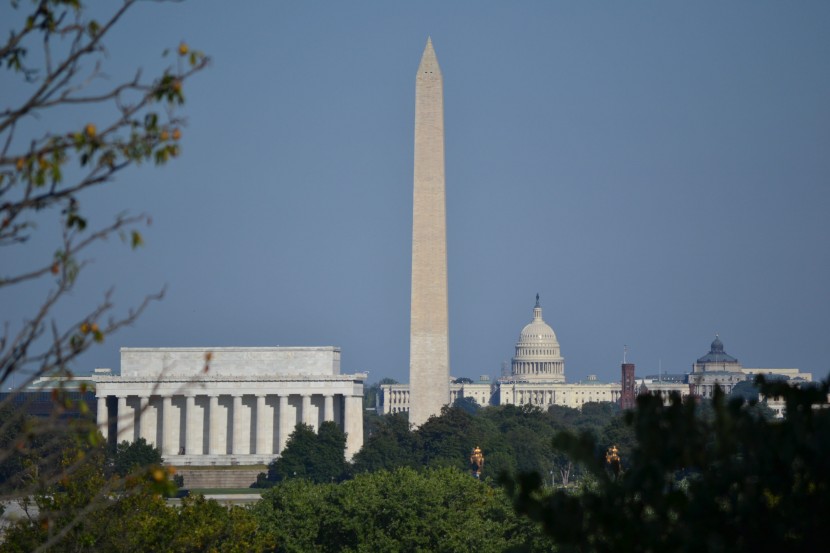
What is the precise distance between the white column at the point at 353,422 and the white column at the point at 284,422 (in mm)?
4423

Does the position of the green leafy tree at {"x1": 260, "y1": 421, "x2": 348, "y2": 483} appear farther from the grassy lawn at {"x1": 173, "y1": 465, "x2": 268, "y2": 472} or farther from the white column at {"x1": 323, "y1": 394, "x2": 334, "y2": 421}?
the white column at {"x1": 323, "y1": 394, "x2": 334, "y2": 421}

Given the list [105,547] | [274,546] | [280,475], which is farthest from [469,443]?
[105,547]

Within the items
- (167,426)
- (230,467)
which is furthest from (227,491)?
(167,426)

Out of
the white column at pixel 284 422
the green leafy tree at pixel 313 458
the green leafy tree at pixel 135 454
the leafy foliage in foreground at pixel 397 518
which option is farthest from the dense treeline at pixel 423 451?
the leafy foliage in foreground at pixel 397 518

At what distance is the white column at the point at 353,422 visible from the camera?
13412 cm

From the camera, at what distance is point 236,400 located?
438ft

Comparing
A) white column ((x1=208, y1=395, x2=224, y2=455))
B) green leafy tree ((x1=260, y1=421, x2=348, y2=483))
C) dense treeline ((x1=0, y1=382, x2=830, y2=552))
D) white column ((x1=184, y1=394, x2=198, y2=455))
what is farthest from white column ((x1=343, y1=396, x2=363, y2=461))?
green leafy tree ((x1=260, y1=421, x2=348, y2=483))

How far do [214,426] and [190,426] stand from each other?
6.07 ft

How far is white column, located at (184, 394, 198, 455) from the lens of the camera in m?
132

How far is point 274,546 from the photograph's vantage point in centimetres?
5847

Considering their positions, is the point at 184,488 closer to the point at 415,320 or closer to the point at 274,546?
the point at 415,320

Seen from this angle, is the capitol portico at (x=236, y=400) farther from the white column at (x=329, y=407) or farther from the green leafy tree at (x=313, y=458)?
the green leafy tree at (x=313, y=458)

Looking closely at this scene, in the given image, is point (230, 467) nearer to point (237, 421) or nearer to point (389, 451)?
point (237, 421)

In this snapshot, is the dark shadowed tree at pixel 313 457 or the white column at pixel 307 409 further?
the white column at pixel 307 409
